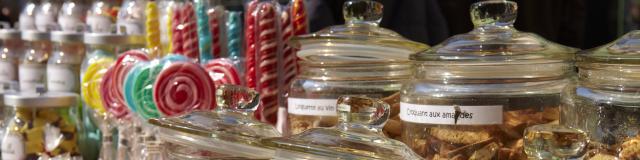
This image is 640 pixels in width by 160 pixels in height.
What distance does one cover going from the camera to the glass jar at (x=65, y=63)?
5.38ft

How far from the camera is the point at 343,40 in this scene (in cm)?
93

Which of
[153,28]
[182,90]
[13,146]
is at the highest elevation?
[153,28]

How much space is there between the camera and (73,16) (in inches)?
68.7

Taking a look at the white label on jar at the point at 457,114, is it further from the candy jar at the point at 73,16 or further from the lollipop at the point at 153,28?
the candy jar at the point at 73,16

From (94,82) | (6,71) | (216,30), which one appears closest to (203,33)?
(216,30)

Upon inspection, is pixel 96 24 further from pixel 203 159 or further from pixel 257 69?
pixel 203 159

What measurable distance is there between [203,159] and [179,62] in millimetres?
463

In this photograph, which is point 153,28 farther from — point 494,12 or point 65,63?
point 494,12

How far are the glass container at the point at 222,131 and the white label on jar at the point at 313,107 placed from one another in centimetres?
20

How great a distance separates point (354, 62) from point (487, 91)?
8.9 inches

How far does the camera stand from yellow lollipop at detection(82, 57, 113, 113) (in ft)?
4.88

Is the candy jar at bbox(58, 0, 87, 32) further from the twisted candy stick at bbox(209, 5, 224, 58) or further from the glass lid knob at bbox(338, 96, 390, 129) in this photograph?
the glass lid knob at bbox(338, 96, 390, 129)

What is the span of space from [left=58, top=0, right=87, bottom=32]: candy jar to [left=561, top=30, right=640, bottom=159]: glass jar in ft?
4.10

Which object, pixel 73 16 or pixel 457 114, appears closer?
pixel 457 114
